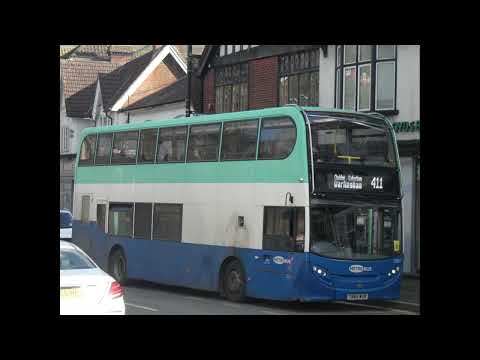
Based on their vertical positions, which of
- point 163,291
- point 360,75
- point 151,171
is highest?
point 360,75

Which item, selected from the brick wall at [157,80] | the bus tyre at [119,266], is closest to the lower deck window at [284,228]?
the bus tyre at [119,266]

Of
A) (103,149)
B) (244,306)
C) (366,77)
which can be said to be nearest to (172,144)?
(103,149)

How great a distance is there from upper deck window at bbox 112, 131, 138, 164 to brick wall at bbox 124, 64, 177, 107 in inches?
1037

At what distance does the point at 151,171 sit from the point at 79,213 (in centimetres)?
440

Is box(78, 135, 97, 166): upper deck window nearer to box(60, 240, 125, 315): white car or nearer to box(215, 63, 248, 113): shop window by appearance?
box(215, 63, 248, 113): shop window

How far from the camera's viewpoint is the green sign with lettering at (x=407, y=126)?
1021 inches

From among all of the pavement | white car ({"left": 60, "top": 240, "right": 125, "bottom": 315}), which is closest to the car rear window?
white car ({"left": 60, "top": 240, "right": 125, "bottom": 315})

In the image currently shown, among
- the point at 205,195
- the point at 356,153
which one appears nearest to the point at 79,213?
the point at 205,195

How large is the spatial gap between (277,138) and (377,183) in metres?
2.11

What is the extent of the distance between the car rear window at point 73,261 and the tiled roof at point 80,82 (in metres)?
44.3

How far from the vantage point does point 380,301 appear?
822 inches

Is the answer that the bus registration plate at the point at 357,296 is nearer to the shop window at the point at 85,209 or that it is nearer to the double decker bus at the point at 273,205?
the double decker bus at the point at 273,205

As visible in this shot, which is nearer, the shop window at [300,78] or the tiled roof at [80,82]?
the shop window at [300,78]
